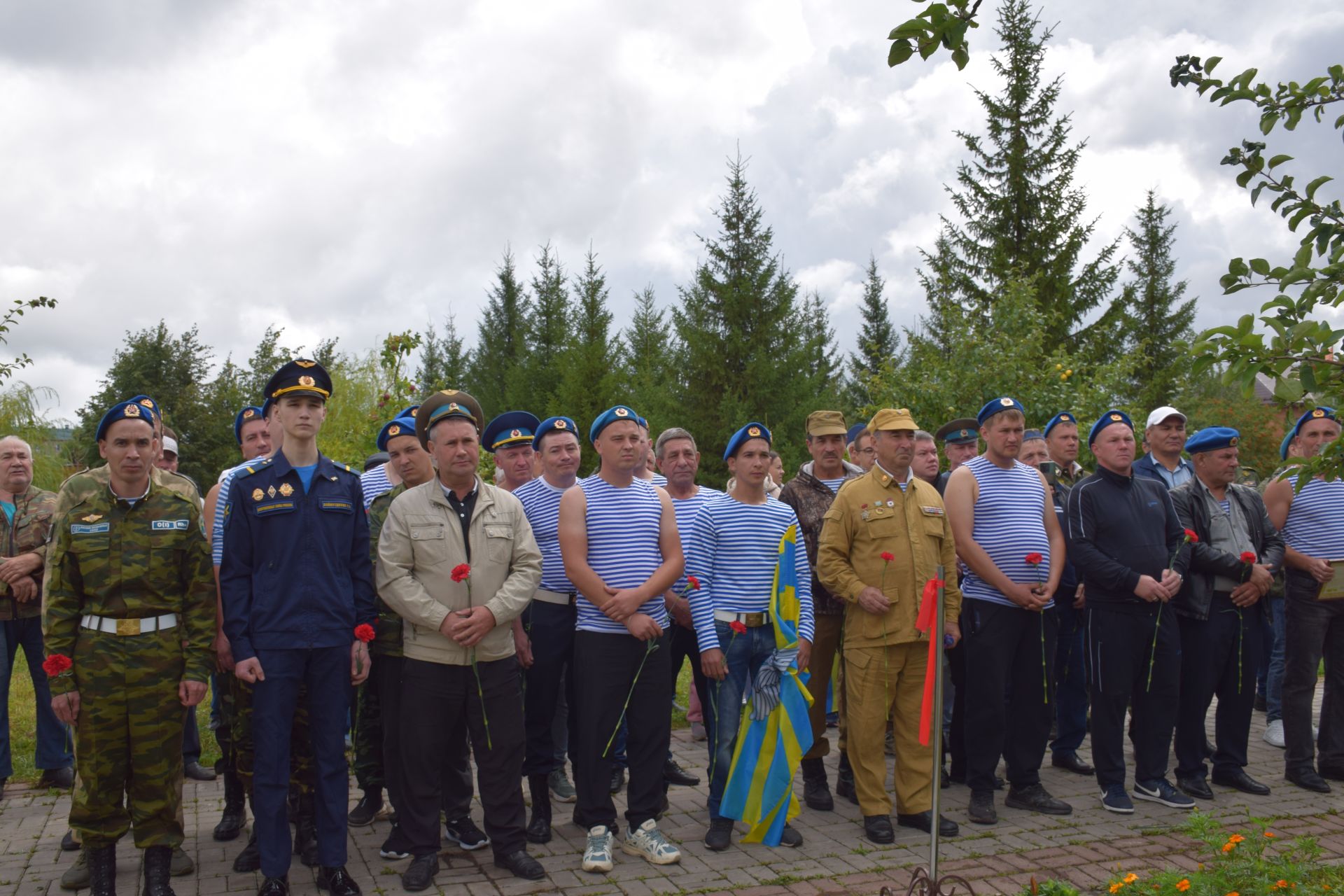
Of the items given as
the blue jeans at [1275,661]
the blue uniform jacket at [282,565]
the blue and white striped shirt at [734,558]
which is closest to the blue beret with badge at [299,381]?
the blue uniform jacket at [282,565]

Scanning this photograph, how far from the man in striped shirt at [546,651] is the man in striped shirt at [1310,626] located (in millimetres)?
4924

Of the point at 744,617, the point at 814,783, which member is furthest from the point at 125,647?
the point at 814,783

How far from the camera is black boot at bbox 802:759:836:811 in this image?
6297 millimetres

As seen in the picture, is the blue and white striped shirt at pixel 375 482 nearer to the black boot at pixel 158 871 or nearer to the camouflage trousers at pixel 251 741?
the camouflage trousers at pixel 251 741

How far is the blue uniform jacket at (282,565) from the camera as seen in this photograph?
187 inches

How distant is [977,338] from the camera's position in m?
14.6

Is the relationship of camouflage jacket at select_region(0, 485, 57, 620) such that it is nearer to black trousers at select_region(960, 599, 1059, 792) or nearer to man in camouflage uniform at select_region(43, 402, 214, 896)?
man in camouflage uniform at select_region(43, 402, 214, 896)

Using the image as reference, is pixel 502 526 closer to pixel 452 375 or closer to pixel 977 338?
pixel 977 338

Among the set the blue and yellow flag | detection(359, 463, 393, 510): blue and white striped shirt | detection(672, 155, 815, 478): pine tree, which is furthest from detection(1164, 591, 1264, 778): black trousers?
detection(672, 155, 815, 478): pine tree

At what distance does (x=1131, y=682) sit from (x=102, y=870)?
19.0 ft

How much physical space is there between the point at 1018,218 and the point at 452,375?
89.0 feet

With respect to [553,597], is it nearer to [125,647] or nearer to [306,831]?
[306,831]

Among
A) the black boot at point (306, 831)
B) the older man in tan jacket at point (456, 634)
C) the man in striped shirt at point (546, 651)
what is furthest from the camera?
the man in striped shirt at point (546, 651)

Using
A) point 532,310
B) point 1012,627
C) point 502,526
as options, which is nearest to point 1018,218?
point 532,310
